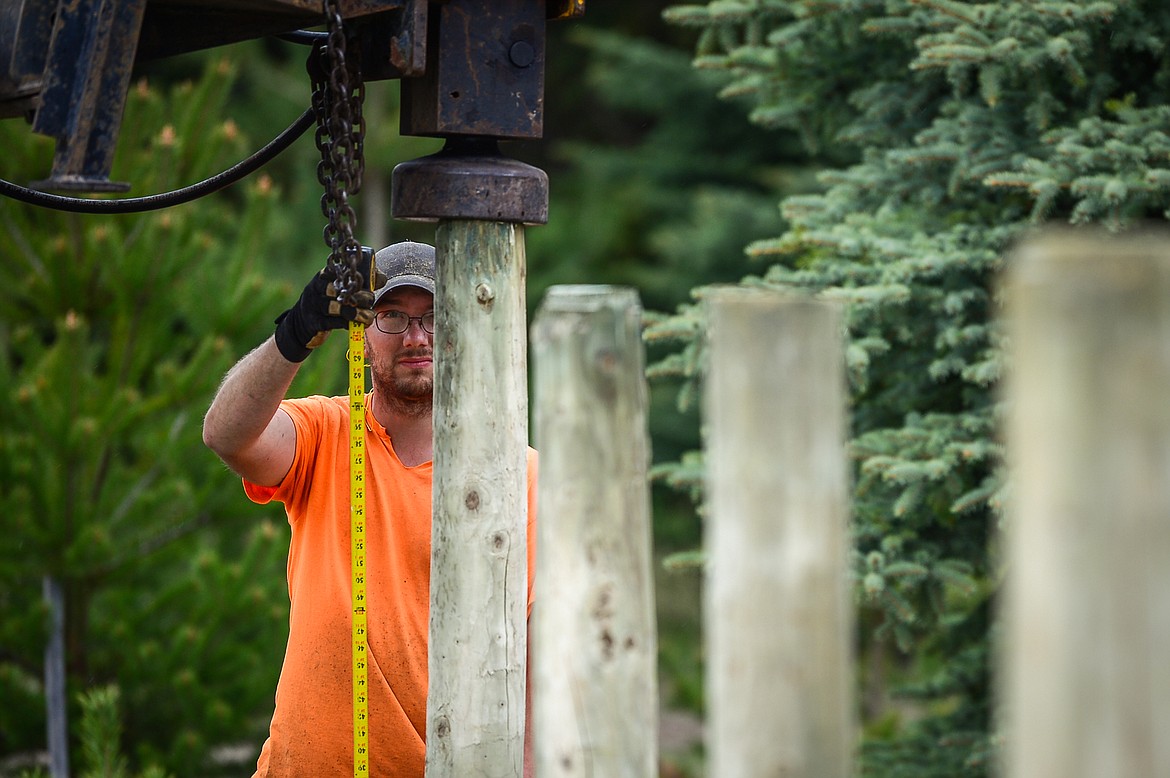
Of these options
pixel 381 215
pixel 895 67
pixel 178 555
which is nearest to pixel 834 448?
pixel 895 67

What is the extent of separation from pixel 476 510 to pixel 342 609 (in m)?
0.80

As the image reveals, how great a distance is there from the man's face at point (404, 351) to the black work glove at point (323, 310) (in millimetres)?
590

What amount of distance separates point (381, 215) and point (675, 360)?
6.90 metres

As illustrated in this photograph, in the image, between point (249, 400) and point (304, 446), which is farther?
point (304, 446)

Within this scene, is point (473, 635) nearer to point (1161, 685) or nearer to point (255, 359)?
point (255, 359)

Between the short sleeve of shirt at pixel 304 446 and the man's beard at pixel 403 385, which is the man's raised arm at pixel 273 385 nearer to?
the short sleeve of shirt at pixel 304 446

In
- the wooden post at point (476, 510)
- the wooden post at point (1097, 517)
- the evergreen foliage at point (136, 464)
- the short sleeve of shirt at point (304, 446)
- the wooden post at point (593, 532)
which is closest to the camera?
the wooden post at point (1097, 517)

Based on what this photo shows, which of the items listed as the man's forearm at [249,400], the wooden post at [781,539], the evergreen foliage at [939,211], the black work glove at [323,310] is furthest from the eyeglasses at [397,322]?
the wooden post at [781,539]

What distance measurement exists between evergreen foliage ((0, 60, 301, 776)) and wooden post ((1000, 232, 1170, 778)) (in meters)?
5.00

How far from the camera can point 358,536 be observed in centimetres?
281

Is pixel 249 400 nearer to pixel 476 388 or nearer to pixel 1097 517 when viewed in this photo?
pixel 476 388

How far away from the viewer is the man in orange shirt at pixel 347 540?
309 cm

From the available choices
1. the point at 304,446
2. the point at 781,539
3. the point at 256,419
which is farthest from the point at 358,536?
the point at 781,539

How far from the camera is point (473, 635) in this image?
2.50 m
